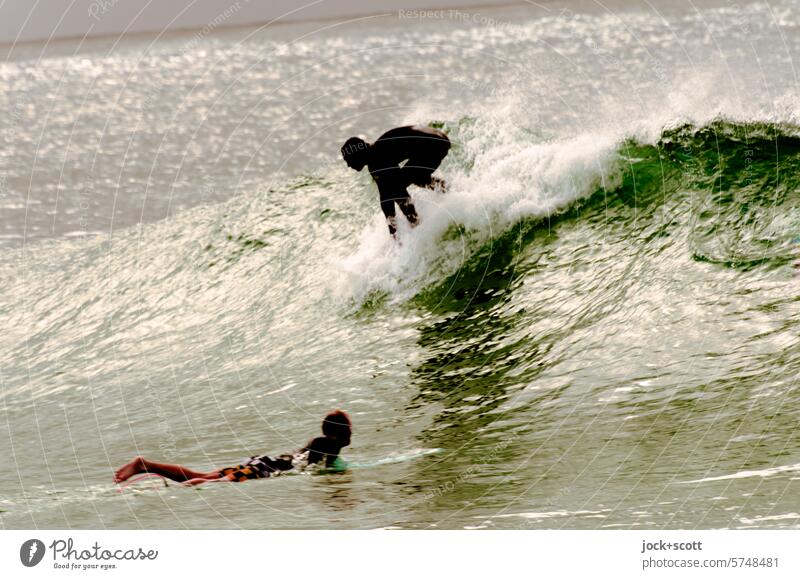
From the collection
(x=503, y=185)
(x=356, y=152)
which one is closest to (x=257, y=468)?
(x=356, y=152)

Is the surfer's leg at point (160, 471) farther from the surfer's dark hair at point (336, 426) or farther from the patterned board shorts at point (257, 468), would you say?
the surfer's dark hair at point (336, 426)

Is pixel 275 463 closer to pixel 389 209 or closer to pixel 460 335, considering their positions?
pixel 460 335

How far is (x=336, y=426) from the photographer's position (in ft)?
19.6

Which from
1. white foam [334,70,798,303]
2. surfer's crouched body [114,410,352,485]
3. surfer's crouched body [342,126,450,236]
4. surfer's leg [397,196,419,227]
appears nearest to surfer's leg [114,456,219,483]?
surfer's crouched body [114,410,352,485]

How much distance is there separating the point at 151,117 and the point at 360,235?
1008 cm

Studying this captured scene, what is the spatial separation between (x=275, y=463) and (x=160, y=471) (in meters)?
0.68

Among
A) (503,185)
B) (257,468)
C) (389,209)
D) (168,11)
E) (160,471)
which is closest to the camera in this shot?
(257,468)

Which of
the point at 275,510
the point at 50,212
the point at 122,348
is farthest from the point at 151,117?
the point at 275,510

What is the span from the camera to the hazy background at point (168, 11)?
1994cm

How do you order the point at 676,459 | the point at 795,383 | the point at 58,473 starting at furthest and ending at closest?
the point at 58,473 < the point at 795,383 < the point at 676,459

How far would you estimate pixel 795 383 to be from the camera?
5.82 meters

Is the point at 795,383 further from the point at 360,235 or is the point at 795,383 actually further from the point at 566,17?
the point at 566,17
